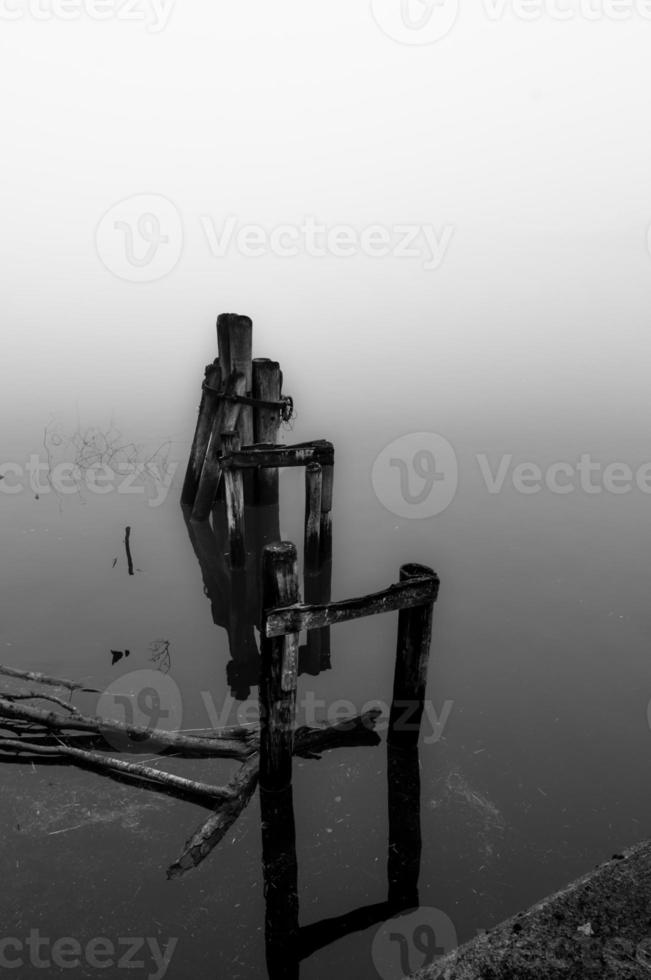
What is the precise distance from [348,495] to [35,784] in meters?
8.70

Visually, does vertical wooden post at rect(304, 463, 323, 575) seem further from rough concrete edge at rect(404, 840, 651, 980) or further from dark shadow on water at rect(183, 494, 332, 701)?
rough concrete edge at rect(404, 840, 651, 980)

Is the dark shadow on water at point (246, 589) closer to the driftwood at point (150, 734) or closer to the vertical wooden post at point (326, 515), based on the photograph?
the vertical wooden post at point (326, 515)

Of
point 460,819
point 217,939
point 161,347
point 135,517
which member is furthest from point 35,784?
point 161,347

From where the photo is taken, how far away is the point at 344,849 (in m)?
4.54

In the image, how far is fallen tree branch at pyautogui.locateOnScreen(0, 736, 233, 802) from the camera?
478 cm

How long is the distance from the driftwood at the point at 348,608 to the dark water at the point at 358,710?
5.17 feet

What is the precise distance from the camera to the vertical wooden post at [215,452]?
1021 cm

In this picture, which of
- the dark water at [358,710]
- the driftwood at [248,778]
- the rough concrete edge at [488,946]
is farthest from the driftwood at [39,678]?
the rough concrete edge at [488,946]

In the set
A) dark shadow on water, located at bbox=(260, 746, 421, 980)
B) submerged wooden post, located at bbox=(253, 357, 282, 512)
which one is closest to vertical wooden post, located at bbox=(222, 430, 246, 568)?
submerged wooden post, located at bbox=(253, 357, 282, 512)

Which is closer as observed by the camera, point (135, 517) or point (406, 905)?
point (406, 905)

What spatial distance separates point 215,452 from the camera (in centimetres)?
1054

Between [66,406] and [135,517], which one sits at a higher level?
[66,406]

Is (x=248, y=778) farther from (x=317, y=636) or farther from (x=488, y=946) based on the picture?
(x=317, y=636)

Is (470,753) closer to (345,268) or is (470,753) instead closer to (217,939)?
(217,939)
